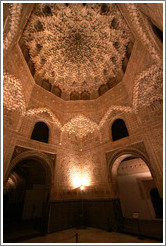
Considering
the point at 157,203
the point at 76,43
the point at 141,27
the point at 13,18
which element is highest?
the point at 76,43

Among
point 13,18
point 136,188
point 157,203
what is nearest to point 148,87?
point 13,18

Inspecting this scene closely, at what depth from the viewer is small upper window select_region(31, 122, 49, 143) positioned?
21.9ft

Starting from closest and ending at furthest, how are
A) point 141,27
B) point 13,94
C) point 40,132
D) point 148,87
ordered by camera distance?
point 141,27
point 148,87
point 13,94
point 40,132

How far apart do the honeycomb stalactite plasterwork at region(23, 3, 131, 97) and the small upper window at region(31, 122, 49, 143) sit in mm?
3233

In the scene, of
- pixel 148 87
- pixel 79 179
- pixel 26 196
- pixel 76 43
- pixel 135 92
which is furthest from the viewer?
pixel 26 196

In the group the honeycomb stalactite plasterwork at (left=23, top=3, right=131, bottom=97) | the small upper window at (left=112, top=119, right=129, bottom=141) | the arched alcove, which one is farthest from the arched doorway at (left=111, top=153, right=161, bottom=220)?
the honeycomb stalactite plasterwork at (left=23, top=3, right=131, bottom=97)

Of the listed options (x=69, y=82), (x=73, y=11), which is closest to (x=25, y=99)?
(x=69, y=82)

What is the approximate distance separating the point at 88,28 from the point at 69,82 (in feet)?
10.9

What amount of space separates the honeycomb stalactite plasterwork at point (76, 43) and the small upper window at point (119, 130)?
10.3ft

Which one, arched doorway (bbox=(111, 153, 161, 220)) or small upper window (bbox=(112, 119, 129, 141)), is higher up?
small upper window (bbox=(112, 119, 129, 141))

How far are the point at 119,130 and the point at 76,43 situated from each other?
216 inches

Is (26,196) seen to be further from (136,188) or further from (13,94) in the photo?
(136,188)

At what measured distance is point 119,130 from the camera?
6.96 metres

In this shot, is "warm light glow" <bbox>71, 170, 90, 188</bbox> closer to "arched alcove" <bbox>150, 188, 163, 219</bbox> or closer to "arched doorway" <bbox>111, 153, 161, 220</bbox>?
"arched doorway" <bbox>111, 153, 161, 220</bbox>
